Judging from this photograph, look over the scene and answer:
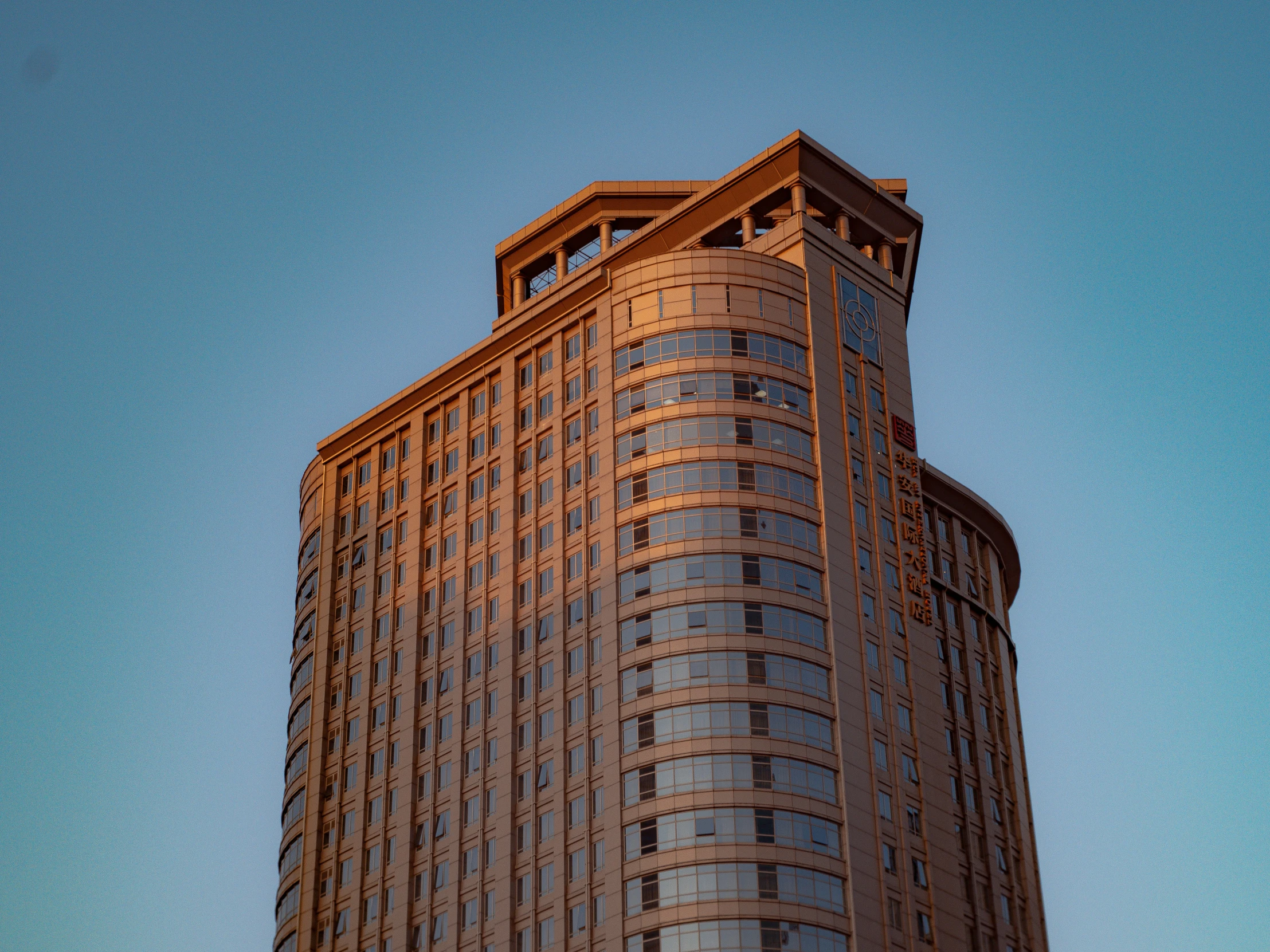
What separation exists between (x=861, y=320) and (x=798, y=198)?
325 inches

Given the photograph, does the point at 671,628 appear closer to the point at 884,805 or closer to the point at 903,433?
the point at 884,805

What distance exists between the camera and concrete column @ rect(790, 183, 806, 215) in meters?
108

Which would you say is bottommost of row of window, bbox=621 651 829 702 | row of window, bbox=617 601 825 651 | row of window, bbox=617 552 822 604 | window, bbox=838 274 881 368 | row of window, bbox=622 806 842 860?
row of window, bbox=622 806 842 860

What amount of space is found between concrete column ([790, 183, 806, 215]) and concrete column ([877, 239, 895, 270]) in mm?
7137

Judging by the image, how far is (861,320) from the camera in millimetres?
107562

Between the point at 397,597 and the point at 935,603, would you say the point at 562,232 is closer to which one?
the point at 397,597

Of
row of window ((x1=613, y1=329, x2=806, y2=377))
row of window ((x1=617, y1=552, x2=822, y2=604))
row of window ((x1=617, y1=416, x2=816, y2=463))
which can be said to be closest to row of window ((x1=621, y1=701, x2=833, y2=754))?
row of window ((x1=617, y1=552, x2=822, y2=604))

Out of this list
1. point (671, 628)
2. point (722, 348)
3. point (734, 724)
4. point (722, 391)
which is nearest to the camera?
point (734, 724)

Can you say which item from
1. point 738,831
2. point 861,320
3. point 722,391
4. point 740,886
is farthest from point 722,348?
point 740,886

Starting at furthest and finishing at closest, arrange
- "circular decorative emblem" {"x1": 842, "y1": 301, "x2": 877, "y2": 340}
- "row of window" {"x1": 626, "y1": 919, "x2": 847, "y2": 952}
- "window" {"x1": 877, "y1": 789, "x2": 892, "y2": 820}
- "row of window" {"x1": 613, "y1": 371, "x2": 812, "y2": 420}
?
"circular decorative emblem" {"x1": 842, "y1": 301, "x2": 877, "y2": 340}
"row of window" {"x1": 613, "y1": 371, "x2": 812, "y2": 420}
"window" {"x1": 877, "y1": 789, "x2": 892, "y2": 820}
"row of window" {"x1": 626, "y1": 919, "x2": 847, "y2": 952}

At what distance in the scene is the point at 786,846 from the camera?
87.1 m

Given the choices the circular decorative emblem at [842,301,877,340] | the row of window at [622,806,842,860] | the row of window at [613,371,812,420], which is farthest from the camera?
the circular decorative emblem at [842,301,877,340]

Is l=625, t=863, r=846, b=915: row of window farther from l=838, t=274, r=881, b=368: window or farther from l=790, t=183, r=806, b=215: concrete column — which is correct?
l=790, t=183, r=806, b=215: concrete column

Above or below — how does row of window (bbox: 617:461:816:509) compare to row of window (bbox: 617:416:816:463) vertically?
below
